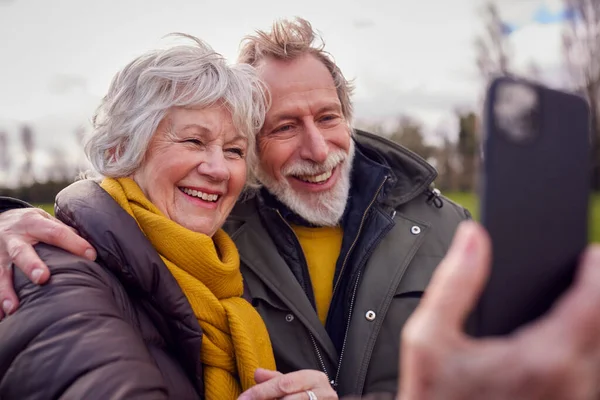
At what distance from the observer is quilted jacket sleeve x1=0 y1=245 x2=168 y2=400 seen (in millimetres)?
1419

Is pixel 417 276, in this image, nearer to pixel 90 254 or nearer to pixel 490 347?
pixel 90 254

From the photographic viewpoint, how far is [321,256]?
3.06 m

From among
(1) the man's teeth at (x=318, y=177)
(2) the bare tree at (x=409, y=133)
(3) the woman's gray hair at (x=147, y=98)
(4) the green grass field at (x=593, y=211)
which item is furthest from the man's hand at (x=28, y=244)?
(2) the bare tree at (x=409, y=133)

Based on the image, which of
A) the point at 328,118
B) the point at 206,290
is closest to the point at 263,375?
the point at 206,290

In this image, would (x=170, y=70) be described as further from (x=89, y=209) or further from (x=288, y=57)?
(x=288, y=57)

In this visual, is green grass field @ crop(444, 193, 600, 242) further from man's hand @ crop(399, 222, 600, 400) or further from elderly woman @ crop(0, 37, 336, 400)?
man's hand @ crop(399, 222, 600, 400)

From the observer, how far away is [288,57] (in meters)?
3.26

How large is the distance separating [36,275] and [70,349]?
0.31m

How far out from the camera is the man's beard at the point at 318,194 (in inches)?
123

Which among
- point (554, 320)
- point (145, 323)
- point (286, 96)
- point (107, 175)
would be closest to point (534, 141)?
point (554, 320)

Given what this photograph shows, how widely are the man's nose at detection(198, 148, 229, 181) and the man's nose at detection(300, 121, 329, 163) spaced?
782 millimetres

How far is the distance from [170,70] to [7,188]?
2743 cm

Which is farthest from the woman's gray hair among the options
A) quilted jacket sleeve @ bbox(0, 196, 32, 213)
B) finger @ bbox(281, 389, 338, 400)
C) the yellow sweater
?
finger @ bbox(281, 389, 338, 400)

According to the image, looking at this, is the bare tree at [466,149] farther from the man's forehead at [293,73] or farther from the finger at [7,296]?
the finger at [7,296]
